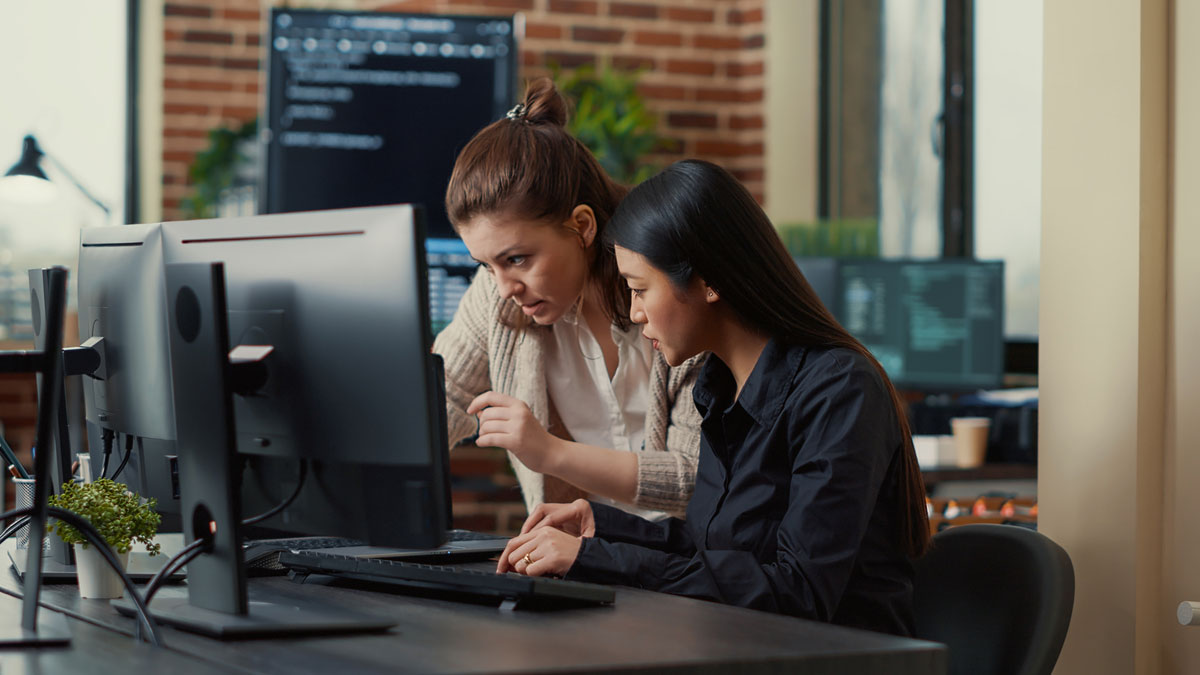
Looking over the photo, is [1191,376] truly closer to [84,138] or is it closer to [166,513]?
[166,513]

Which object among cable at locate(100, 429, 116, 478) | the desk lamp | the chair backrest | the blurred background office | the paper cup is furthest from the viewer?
the blurred background office

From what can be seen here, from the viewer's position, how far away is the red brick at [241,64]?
180 inches

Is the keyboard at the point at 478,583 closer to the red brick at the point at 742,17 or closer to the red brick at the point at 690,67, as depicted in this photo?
the red brick at the point at 690,67

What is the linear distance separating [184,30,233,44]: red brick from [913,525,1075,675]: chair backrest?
3634 millimetres

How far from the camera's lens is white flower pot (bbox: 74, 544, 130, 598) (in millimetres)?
1439

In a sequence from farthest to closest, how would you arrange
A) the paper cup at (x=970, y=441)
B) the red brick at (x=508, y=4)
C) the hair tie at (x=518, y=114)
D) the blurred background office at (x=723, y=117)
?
1. the red brick at (x=508, y=4)
2. the blurred background office at (x=723, y=117)
3. the paper cup at (x=970, y=441)
4. the hair tie at (x=518, y=114)

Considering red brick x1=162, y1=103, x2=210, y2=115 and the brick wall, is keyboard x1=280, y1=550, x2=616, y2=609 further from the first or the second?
red brick x1=162, y1=103, x2=210, y2=115

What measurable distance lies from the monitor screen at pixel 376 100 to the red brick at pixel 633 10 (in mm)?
700

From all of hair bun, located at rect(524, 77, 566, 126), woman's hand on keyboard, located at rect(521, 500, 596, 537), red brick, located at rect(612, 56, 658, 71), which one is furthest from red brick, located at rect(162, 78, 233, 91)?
woman's hand on keyboard, located at rect(521, 500, 596, 537)

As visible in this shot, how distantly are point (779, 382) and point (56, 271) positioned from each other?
838 mm

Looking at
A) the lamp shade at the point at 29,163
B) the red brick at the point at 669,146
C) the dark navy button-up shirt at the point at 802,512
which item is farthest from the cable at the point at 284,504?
the red brick at the point at 669,146

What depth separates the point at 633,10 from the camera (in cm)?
471

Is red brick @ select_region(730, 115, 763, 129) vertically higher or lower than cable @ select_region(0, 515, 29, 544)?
higher

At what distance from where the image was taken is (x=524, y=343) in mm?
2131
